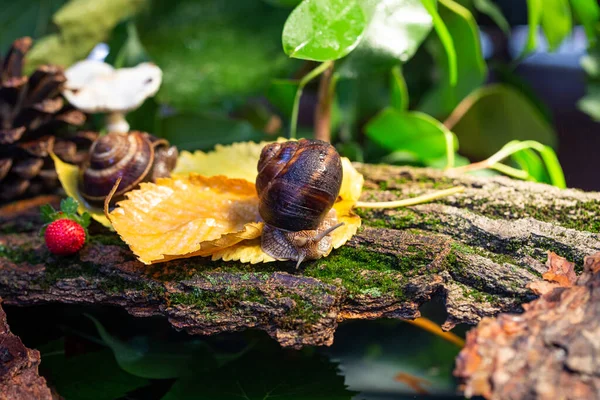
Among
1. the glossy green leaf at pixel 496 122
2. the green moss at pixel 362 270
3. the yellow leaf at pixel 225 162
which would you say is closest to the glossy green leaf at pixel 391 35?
the yellow leaf at pixel 225 162

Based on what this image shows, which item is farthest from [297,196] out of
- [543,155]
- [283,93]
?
[543,155]

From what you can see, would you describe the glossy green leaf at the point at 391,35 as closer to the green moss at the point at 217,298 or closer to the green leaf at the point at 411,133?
the green leaf at the point at 411,133

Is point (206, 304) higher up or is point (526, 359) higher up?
point (526, 359)

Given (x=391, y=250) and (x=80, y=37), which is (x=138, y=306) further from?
(x=80, y=37)

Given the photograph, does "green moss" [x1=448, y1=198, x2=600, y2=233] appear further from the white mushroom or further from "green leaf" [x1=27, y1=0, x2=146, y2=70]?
"green leaf" [x1=27, y1=0, x2=146, y2=70]

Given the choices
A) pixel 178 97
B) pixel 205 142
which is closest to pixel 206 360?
pixel 205 142

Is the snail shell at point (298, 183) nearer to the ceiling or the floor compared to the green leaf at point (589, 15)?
nearer to the floor
